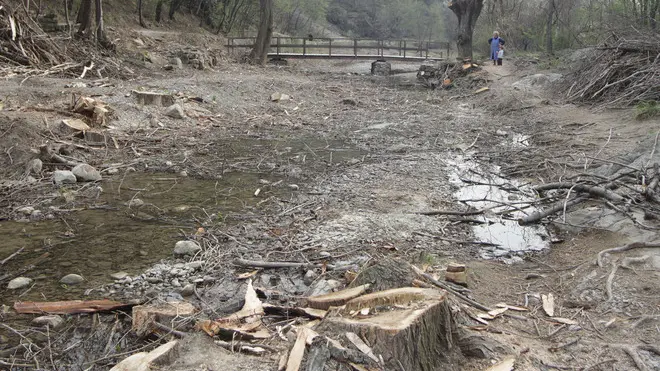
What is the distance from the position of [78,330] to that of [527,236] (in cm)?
472

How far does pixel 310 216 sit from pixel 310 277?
68.9 inches

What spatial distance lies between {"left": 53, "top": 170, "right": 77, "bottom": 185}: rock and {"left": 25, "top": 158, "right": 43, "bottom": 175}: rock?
0.34m

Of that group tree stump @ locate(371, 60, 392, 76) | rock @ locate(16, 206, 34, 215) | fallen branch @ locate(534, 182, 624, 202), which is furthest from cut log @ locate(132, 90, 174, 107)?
tree stump @ locate(371, 60, 392, 76)

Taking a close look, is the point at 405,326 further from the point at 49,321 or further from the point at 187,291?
the point at 49,321

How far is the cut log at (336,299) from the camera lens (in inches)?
134

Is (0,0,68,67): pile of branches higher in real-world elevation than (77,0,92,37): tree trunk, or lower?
lower

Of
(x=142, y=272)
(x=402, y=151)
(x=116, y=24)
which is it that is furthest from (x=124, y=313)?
(x=116, y=24)

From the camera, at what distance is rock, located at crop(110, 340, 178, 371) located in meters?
2.78

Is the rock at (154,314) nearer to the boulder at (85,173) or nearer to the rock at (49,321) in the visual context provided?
the rock at (49,321)

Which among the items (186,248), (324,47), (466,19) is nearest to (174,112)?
(186,248)

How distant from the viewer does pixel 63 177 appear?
23.9 ft

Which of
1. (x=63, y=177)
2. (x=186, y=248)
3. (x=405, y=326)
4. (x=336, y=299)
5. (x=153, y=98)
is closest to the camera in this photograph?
(x=405, y=326)

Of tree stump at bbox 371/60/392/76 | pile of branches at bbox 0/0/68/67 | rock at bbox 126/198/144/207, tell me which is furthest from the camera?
tree stump at bbox 371/60/392/76

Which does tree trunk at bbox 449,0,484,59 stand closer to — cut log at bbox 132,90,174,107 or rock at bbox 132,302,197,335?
cut log at bbox 132,90,174,107
